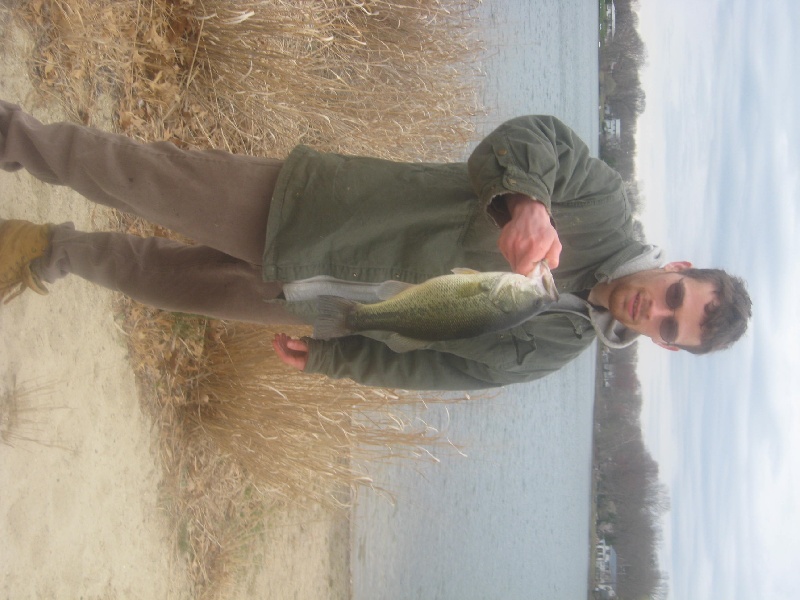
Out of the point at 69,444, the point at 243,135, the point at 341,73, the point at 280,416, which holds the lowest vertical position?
the point at 69,444

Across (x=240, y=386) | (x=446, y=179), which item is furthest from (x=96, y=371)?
(x=446, y=179)

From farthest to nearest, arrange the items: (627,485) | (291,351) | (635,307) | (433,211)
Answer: (627,485)
(291,351)
(635,307)
(433,211)

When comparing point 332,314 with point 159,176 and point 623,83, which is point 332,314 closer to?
point 159,176

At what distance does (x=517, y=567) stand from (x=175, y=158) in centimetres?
893

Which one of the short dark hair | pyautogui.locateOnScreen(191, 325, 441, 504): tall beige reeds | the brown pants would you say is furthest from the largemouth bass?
pyautogui.locateOnScreen(191, 325, 441, 504): tall beige reeds

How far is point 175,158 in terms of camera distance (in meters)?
1.74

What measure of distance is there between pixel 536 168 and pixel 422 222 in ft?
1.18

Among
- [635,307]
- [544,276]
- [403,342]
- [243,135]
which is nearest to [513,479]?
[243,135]

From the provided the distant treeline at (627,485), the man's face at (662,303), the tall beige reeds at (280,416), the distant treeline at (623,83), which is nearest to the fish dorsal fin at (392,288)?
the man's face at (662,303)

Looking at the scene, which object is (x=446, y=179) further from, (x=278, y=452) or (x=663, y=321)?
(x=278, y=452)

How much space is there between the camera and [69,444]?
2424mm

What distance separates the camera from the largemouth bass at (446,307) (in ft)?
4.94

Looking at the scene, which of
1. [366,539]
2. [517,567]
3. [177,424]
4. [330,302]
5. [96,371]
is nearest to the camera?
[330,302]

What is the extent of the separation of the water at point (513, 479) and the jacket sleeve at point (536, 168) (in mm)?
3991
